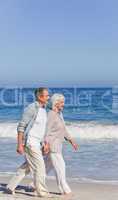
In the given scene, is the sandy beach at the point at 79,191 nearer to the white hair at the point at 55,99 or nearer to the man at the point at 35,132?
the man at the point at 35,132

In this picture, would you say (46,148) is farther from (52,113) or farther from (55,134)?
(52,113)

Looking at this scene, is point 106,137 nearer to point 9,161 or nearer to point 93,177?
point 9,161

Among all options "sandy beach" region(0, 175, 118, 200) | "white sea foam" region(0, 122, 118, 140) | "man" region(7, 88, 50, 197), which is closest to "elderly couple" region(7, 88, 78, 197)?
"man" region(7, 88, 50, 197)

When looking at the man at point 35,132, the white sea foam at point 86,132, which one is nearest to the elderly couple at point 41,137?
the man at point 35,132

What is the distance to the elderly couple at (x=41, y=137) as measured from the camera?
7.44m

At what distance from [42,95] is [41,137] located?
1.90 ft

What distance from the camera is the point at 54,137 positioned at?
7.59 m

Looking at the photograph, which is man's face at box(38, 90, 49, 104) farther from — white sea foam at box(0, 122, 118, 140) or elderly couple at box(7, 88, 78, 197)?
white sea foam at box(0, 122, 118, 140)

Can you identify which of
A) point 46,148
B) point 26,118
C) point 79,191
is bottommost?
point 79,191

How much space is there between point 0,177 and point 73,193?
2109 millimetres

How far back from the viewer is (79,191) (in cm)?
841

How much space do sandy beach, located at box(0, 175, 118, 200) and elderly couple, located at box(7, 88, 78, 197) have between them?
0.29 m

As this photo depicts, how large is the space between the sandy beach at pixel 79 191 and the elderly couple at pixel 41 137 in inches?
11.2

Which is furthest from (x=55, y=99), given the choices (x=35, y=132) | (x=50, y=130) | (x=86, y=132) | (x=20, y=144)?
(x=86, y=132)
